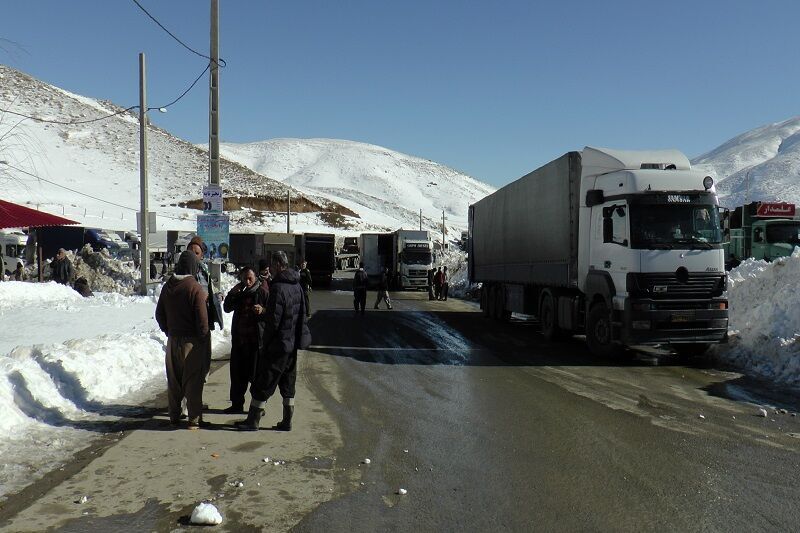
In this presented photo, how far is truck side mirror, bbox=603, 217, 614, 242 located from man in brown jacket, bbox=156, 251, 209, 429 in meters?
8.14

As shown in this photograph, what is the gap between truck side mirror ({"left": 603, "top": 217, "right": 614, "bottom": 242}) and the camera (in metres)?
12.6

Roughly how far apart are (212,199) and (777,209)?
82.5 ft

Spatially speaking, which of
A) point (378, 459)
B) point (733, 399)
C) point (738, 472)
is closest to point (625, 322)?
point (733, 399)

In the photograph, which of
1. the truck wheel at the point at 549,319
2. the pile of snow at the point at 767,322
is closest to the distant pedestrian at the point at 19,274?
the truck wheel at the point at 549,319

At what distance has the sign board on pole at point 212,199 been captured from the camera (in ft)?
52.3

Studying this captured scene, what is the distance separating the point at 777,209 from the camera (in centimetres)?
2962

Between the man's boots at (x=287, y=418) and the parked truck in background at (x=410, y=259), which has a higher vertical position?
the parked truck in background at (x=410, y=259)

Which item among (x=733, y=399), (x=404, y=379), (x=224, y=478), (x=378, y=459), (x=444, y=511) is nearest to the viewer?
(x=444, y=511)

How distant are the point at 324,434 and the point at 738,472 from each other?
158 inches

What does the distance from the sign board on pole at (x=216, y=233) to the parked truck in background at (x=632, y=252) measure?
25.1ft

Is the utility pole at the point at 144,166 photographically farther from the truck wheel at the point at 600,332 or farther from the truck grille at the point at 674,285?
the truck grille at the point at 674,285

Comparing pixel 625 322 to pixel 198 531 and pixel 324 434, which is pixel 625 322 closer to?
pixel 324 434

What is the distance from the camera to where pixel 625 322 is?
12.0m

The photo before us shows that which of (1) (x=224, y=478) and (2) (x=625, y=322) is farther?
(2) (x=625, y=322)
